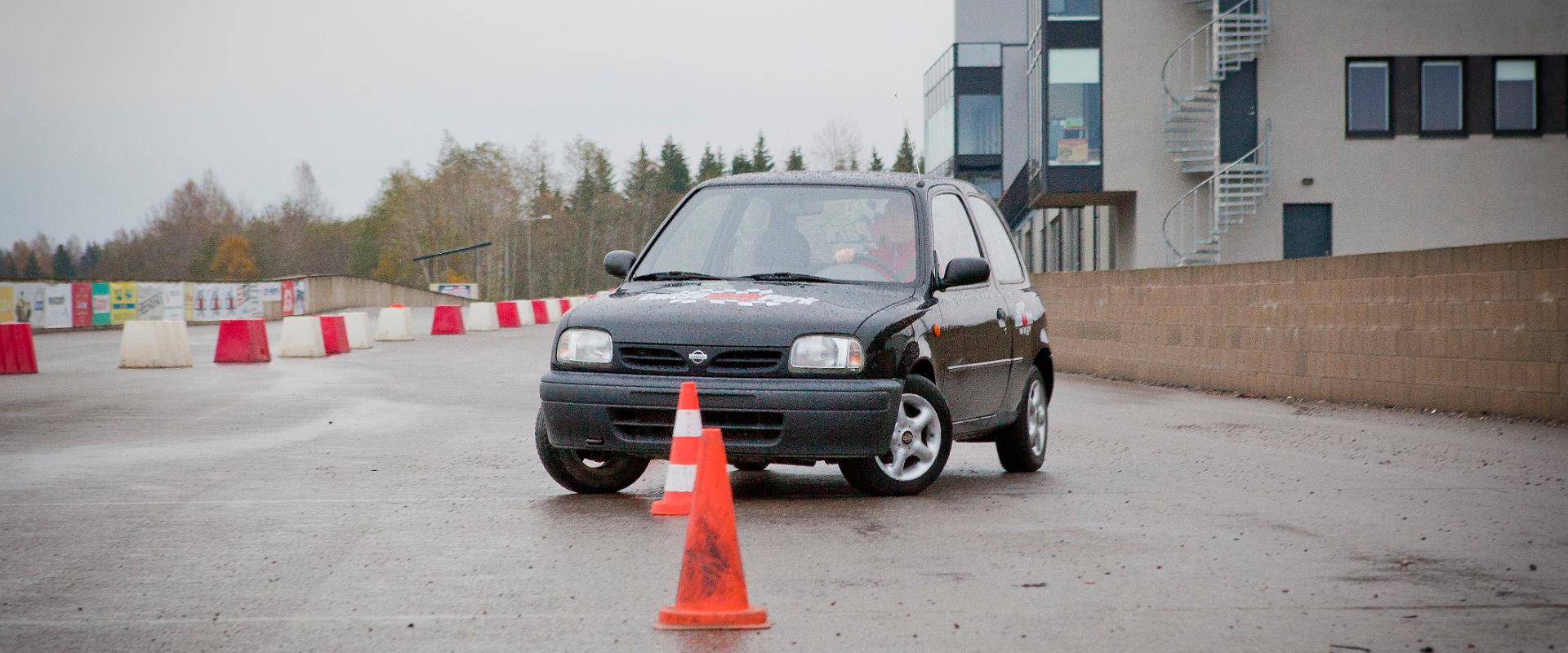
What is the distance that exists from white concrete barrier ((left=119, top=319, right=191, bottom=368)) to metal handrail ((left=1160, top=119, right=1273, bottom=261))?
20.5m

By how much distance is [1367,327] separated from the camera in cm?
1628

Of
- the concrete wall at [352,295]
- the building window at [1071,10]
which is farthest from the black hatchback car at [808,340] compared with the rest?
the concrete wall at [352,295]

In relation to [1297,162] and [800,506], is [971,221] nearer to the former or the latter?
[800,506]

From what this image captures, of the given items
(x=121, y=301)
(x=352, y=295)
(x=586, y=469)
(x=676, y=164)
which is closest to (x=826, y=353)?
(x=586, y=469)

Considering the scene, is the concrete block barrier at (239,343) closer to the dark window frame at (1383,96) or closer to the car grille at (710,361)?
the car grille at (710,361)

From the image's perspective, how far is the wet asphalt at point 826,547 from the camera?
5504 millimetres

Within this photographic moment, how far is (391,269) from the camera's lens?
151625 mm

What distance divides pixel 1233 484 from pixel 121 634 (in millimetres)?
5994

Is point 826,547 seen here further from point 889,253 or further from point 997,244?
point 997,244

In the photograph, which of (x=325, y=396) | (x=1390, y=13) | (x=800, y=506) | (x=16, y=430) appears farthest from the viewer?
(x=1390, y=13)

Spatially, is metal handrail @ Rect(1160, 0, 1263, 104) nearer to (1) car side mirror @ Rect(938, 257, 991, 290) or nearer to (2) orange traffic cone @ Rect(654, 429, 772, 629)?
(1) car side mirror @ Rect(938, 257, 991, 290)

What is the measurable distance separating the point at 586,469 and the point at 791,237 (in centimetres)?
161

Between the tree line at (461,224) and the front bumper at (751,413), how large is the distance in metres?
102

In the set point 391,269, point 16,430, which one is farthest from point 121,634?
point 391,269
